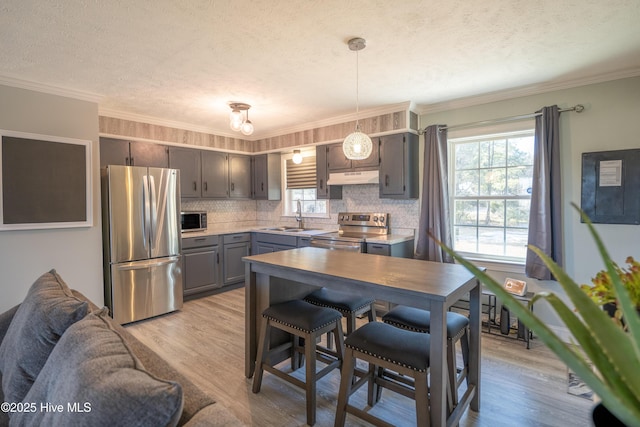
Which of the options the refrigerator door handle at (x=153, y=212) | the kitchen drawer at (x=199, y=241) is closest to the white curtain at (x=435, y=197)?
the kitchen drawer at (x=199, y=241)

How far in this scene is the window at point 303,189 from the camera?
511 centimetres

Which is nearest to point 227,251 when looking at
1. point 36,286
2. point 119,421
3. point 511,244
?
point 36,286

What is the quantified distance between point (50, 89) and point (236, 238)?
2.73 m

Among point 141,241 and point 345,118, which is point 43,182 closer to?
point 141,241

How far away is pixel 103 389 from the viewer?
32.3 inches

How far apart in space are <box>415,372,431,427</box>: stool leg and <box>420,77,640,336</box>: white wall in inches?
93.0

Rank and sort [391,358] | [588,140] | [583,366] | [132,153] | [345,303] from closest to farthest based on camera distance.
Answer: [583,366] → [391,358] → [345,303] → [588,140] → [132,153]

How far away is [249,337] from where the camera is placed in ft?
7.99

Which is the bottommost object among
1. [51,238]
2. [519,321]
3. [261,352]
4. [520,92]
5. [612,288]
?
[519,321]

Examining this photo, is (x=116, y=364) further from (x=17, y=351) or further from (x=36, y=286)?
(x=36, y=286)

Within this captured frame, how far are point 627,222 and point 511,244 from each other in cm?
96

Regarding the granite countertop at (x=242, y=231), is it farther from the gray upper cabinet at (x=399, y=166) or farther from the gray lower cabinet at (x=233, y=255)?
the gray upper cabinet at (x=399, y=166)

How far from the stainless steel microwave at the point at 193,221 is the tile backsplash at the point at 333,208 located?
0.38m

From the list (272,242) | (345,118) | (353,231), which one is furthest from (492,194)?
(272,242)
